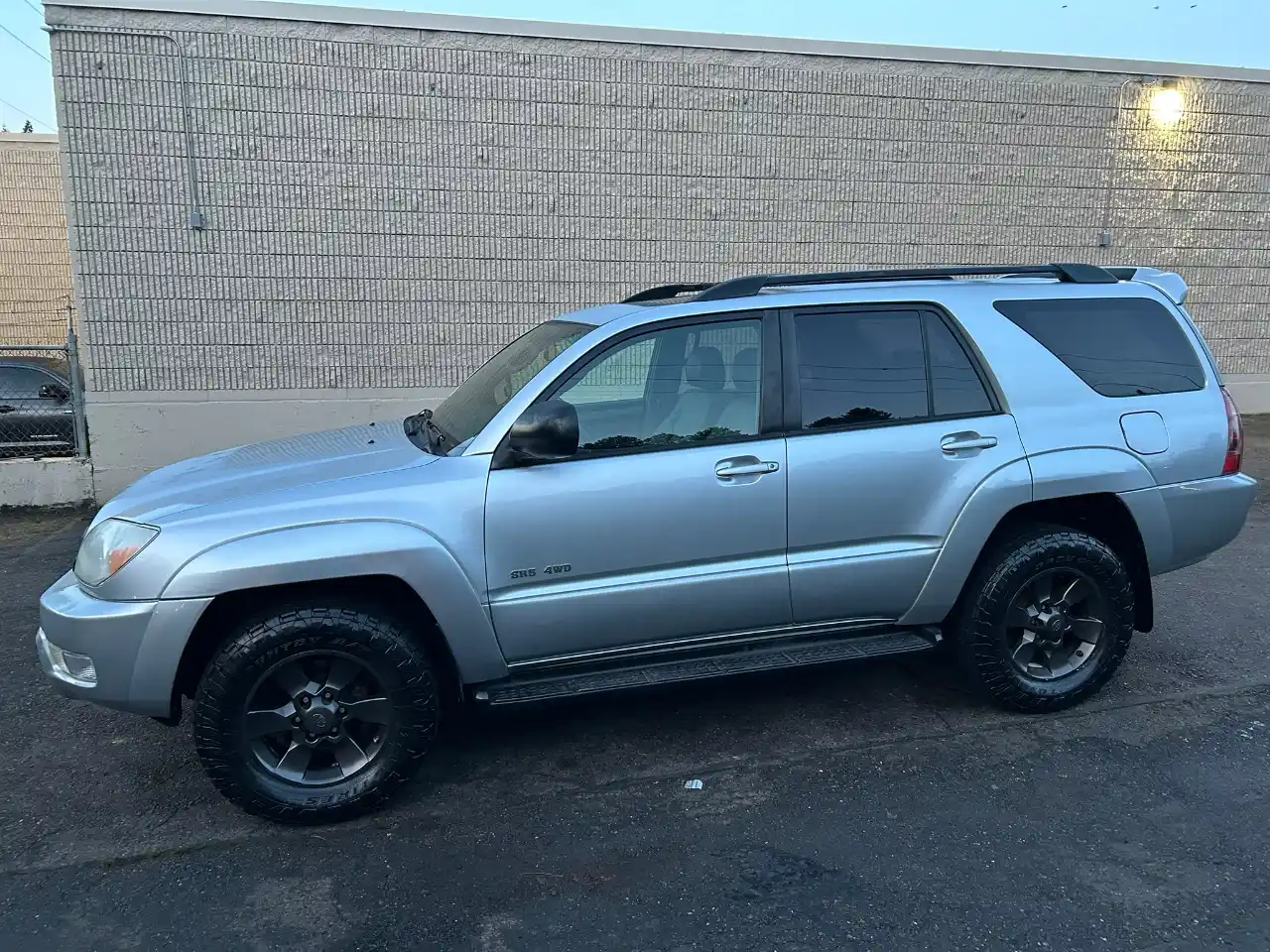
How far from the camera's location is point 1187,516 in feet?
14.3

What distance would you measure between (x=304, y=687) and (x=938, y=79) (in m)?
9.32

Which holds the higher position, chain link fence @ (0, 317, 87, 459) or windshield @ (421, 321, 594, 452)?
windshield @ (421, 321, 594, 452)

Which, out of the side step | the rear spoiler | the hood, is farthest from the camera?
the rear spoiler

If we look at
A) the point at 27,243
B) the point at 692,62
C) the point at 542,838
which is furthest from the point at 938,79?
the point at 27,243

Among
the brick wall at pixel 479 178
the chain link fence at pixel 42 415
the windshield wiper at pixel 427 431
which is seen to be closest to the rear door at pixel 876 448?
the windshield wiper at pixel 427 431

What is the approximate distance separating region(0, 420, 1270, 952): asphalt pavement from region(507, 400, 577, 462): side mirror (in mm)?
1354

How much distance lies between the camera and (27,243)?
52.1 feet

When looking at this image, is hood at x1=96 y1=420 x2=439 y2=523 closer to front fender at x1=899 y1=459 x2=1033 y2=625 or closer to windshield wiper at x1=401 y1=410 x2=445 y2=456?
windshield wiper at x1=401 y1=410 x2=445 y2=456

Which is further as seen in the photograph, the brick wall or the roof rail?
the brick wall

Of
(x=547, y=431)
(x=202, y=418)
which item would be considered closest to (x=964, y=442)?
(x=547, y=431)

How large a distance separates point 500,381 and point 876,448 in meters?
1.64

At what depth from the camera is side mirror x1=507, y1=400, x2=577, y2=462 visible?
138 inches

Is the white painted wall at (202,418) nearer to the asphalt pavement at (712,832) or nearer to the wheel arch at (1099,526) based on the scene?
the asphalt pavement at (712,832)

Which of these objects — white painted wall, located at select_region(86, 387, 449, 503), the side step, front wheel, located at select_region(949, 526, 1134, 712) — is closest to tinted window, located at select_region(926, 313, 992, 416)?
front wheel, located at select_region(949, 526, 1134, 712)
